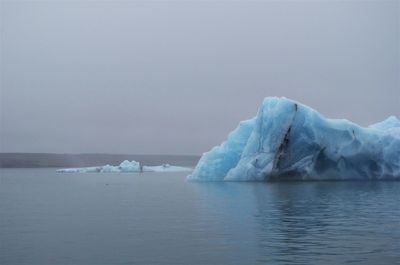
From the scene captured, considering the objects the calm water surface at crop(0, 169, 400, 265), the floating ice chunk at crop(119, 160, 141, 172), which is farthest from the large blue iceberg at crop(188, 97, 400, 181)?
the floating ice chunk at crop(119, 160, 141, 172)

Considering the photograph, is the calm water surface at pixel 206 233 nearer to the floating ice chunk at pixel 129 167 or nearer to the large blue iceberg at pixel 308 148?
the large blue iceberg at pixel 308 148

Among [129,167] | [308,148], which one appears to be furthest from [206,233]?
[129,167]

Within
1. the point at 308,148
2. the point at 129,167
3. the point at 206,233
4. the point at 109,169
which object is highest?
the point at 308,148

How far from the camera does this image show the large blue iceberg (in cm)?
3238

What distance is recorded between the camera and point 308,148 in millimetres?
32812

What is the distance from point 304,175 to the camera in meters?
34.6

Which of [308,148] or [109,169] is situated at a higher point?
[308,148]

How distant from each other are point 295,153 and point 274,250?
2302 centimetres

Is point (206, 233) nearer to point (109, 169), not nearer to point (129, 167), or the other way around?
point (129, 167)

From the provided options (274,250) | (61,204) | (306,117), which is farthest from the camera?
(306,117)

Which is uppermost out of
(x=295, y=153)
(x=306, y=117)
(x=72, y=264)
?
(x=306, y=117)

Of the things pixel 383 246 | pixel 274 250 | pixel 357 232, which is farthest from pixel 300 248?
pixel 357 232

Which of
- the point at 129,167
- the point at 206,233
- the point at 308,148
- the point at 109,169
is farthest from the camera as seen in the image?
the point at 129,167

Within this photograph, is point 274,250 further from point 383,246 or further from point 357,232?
point 357,232
